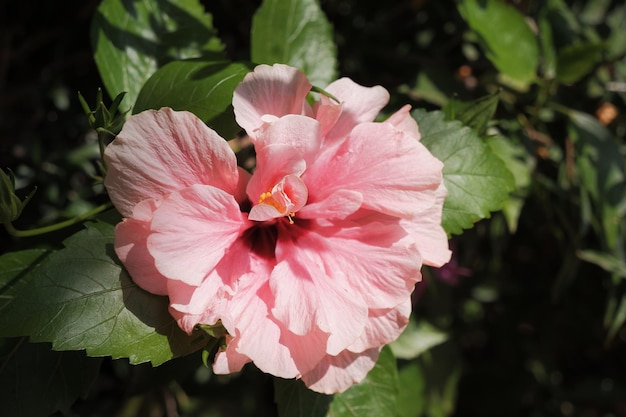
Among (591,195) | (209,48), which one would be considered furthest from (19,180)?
(591,195)

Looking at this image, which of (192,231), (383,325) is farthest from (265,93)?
(383,325)

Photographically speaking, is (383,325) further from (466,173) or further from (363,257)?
(466,173)

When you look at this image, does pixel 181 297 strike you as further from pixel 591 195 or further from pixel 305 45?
pixel 591 195

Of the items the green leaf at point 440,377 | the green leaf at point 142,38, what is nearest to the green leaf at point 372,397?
the green leaf at point 142,38

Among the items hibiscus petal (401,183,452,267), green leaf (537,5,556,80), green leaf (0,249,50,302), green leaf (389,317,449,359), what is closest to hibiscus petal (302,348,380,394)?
hibiscus petal (401,183,452,267)

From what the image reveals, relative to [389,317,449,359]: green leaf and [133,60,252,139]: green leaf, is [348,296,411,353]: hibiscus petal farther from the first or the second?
[389,317,449,359]: green leaf

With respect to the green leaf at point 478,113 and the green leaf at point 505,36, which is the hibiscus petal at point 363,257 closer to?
the green leaf at point 478,113
